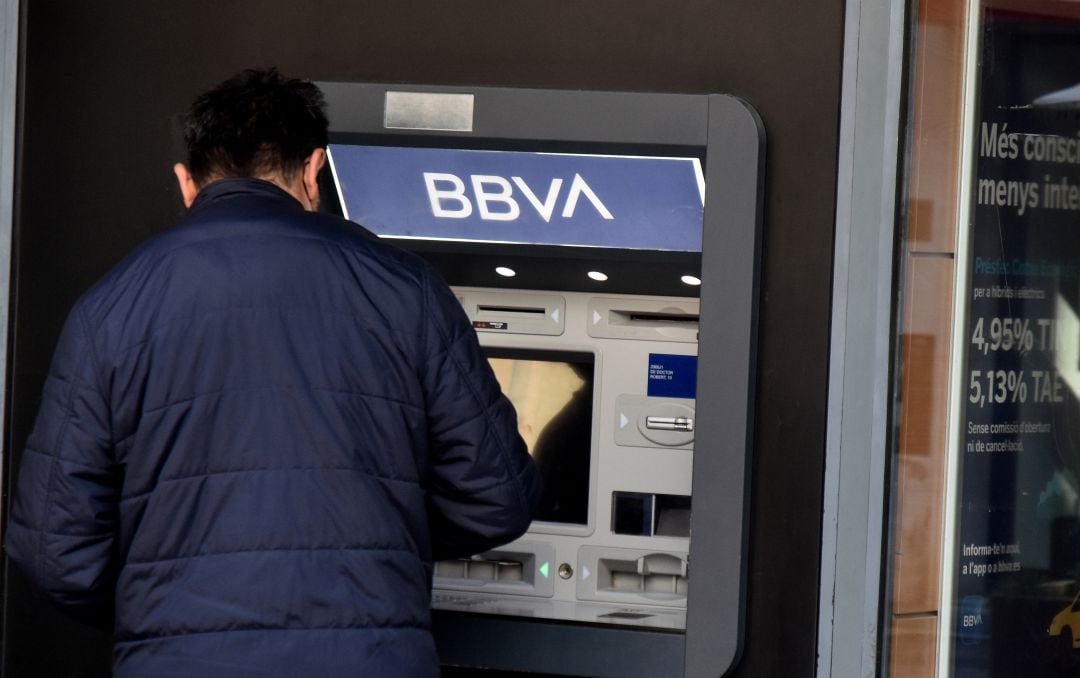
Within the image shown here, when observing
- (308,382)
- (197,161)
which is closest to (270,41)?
(197,161)

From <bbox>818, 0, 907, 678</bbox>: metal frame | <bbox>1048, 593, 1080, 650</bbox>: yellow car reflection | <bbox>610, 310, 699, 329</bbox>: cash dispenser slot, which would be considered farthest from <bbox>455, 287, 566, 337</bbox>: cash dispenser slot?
<bbox>1048, 593, 1080, 650</bbox>: yellow car reflection

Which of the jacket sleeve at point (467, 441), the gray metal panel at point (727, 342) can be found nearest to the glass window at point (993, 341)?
the gray metal panel at point (727, 342)

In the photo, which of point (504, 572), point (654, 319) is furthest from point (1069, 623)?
point (504, 572)

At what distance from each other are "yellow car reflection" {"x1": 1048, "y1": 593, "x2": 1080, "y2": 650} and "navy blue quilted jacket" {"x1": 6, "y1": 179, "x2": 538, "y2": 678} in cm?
121

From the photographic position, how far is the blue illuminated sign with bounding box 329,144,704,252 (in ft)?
8.91

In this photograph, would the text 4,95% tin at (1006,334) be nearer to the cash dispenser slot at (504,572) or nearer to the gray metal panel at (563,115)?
the gray metal panel at (563,115)

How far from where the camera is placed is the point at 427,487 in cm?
208

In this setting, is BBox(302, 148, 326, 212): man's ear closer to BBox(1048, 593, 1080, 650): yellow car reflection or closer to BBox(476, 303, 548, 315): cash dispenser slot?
BBox(476, 303, 548, 315): cash dispenser slot

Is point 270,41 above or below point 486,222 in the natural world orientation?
above

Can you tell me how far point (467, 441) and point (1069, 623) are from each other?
1325 millimetres

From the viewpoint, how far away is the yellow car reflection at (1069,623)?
2.58 m

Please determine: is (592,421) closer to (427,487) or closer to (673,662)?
(673,662)

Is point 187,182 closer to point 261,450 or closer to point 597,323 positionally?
point 261,450

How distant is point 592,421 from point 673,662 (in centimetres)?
54
